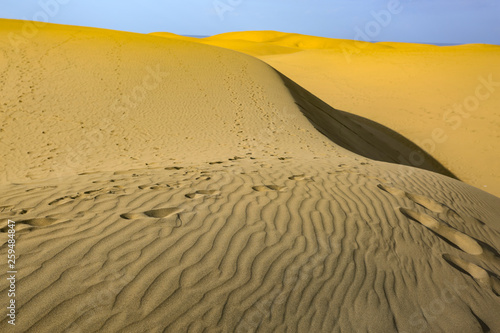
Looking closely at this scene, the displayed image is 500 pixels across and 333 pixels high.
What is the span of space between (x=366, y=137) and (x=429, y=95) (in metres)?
8.45

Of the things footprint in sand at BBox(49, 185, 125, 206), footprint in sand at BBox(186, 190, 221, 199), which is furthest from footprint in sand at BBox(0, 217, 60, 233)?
footprint in sand at BBox(186, 190, 221, 199)

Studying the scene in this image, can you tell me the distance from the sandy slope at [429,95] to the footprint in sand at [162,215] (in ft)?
38.0

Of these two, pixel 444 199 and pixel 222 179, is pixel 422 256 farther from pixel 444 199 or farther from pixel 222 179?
pixel 222 179

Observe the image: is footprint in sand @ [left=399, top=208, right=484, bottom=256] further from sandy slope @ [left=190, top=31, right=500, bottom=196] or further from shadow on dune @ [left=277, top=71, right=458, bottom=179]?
sandy slope @ [left=190, top=31, right=500, bottom=196]

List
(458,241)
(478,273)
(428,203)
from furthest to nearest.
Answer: (428,203) < (458,241) < (478,273)

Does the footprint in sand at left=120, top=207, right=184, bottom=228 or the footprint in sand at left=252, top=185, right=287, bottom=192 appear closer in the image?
the footprint in sand at left=120, top=207, right=184, bottom=228

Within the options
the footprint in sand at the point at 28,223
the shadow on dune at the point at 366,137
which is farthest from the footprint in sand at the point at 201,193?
the shadow on dune at the point at 366,137

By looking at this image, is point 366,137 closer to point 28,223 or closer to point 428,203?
point 428,203

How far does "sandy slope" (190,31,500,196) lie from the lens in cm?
1398

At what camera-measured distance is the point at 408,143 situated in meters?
14.7

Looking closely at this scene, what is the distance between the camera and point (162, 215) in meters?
3.59

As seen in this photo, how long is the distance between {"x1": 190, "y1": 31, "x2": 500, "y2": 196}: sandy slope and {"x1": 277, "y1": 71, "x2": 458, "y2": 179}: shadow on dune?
24.9 inches

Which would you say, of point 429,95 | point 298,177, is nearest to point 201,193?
point 298,177

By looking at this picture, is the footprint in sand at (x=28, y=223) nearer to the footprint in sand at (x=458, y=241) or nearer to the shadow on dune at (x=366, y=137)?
the footprint in sand at (x=458, y=241)
